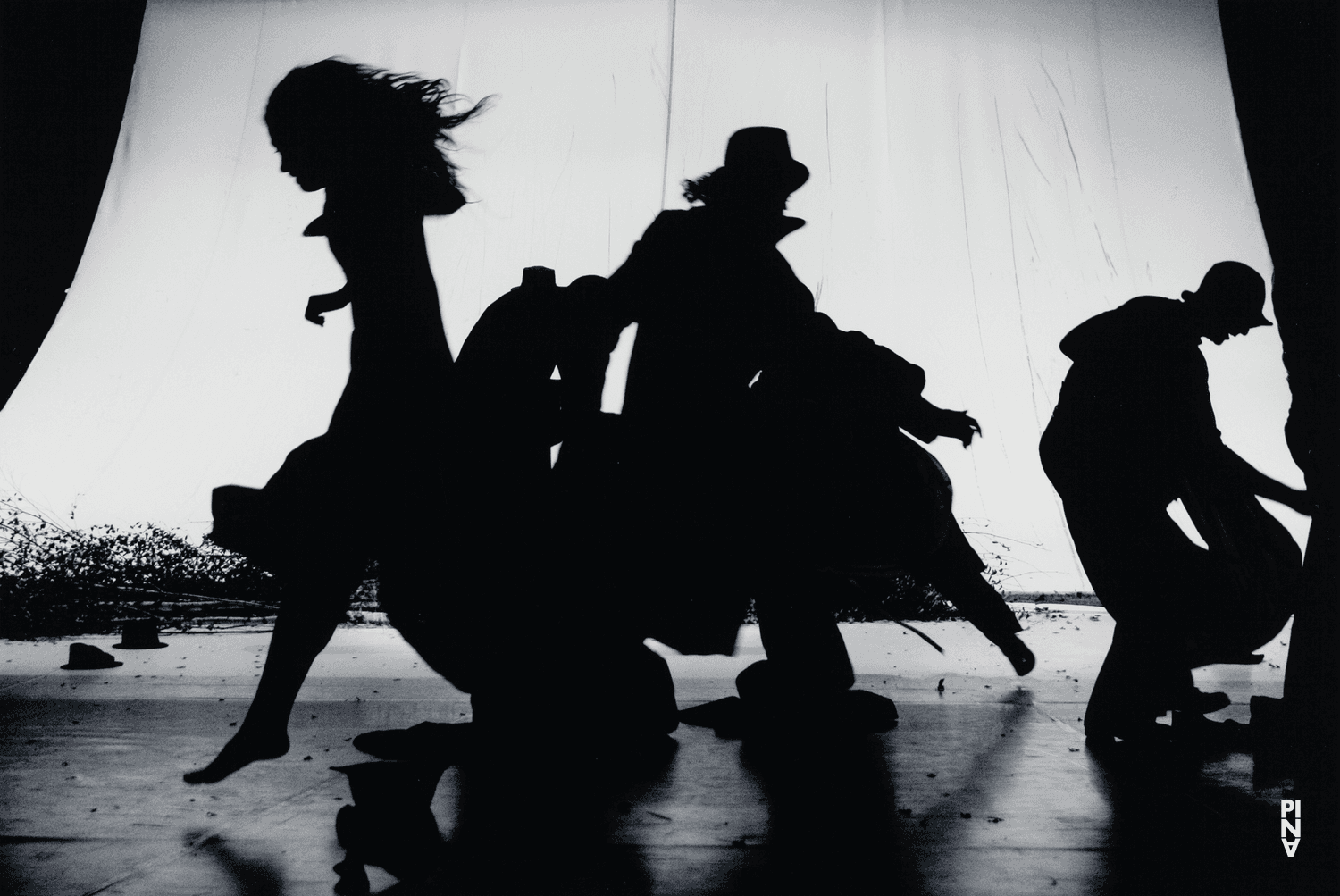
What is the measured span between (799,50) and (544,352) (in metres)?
2.22

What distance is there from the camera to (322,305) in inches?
66.9

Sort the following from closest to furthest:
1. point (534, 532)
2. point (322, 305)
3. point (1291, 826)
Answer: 1. point (1291, 826)
2. point (534, 532)
3. point (322, 305)

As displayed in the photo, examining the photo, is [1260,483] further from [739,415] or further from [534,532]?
[534,532]

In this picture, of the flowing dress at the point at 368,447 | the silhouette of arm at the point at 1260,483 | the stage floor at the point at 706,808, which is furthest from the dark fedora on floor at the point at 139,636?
the silhouette of arm at the point at 1260,483

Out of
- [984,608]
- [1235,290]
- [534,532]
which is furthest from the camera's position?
[984,608]

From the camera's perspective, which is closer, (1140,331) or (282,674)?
(282,674)

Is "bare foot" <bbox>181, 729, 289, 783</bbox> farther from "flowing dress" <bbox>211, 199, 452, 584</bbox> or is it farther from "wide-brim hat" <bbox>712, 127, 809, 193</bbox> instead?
"wide-brim hat" <bbox>712, 127, 809, 193</bbox>

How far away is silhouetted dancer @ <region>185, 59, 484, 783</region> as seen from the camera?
168cm

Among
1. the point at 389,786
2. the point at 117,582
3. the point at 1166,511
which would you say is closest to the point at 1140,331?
the point at 1166,511

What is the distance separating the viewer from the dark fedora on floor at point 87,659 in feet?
11.3

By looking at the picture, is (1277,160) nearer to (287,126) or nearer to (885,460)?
(885,460)

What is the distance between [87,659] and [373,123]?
2.59 meters

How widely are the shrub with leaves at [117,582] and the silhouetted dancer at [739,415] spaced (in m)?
3.06

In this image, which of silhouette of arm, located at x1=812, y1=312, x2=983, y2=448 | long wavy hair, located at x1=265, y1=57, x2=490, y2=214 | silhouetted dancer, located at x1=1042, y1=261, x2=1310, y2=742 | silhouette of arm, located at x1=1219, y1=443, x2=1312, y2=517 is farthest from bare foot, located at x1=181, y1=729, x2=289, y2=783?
silhouette of arm, located at x1=1219, y1=443, x2=1312, y2=517
